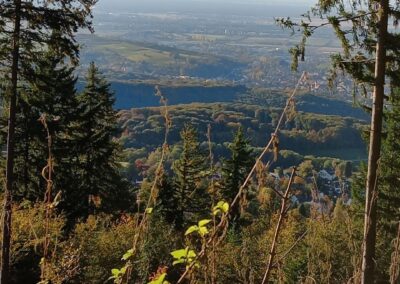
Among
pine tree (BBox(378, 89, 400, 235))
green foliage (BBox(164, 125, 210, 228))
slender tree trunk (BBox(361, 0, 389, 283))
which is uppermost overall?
slender tree trunk (BBox(361, 0, 389, 283))

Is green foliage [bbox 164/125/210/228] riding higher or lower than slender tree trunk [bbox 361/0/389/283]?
lower

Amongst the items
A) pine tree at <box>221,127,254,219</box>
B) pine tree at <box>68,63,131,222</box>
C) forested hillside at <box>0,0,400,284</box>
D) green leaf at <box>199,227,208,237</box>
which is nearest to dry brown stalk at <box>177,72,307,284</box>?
forested hillside at <box>0,0,400,284</box>

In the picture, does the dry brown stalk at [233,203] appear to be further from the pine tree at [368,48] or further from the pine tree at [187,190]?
the pine tree at [187,190]

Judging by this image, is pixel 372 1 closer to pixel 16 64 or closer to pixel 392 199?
pixel 16 64

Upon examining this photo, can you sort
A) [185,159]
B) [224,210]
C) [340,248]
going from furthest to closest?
[185,159]
[340,248]
[224,210]

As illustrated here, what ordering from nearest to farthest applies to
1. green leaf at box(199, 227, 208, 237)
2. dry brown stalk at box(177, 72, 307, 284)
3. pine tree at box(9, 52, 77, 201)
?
dry brown stalk at box(177, 72, 307, 284) < green leaf at box(199, 227, 208, 237) < pine tree at box(9, 52, 77, 201)

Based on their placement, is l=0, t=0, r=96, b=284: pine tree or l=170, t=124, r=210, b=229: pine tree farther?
l=170, t=124, r=210, b=229: pine tree

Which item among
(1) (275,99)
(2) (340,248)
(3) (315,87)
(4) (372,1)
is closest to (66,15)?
(4) (372,1)

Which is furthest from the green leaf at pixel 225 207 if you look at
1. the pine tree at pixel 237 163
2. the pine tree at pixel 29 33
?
the pine tree at pixel 237 163

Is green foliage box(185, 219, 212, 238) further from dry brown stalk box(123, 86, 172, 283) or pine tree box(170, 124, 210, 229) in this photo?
pine tree box(170, 124, 210, 229)
